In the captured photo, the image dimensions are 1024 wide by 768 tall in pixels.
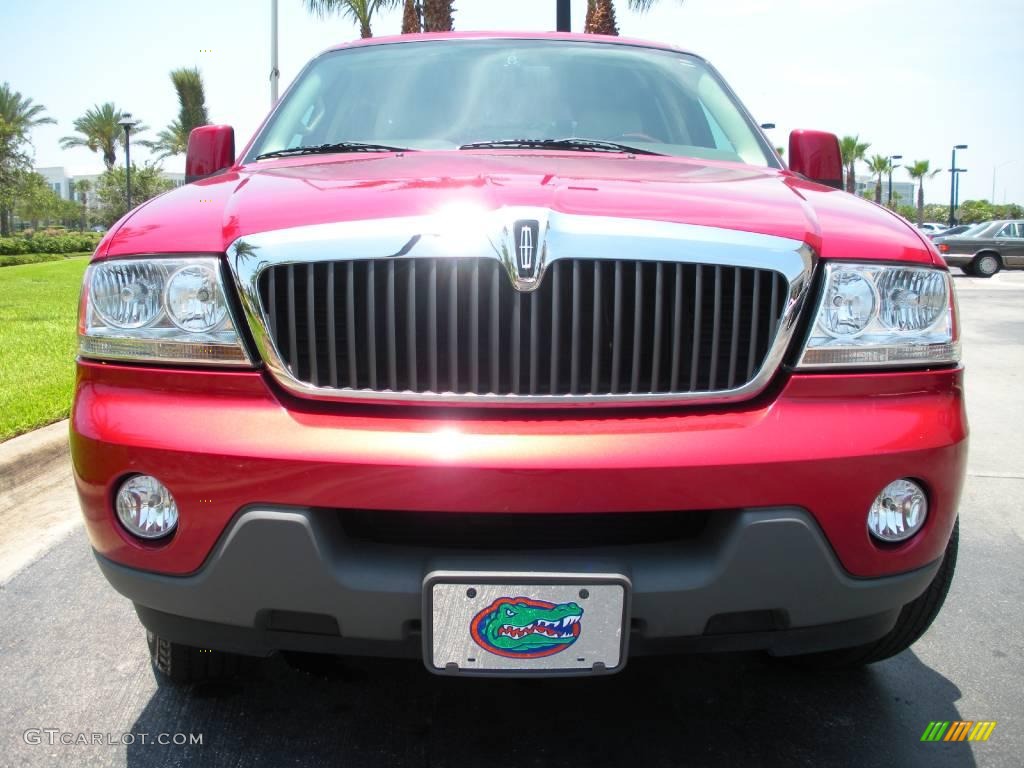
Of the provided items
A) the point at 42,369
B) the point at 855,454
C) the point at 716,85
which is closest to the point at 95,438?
the point at 855,454

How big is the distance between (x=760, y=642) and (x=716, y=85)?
222cm

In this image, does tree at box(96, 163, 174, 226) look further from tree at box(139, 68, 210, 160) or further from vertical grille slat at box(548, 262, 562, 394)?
vertical grille slat at box(548, 262, 562, 394)

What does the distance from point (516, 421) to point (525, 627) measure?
1.28ft

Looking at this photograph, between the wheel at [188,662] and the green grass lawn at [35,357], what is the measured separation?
2.79 m

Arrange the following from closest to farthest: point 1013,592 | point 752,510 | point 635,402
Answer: point 752,510 → point 635,402 → point 1013,592

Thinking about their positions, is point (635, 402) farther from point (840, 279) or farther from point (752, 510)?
point (840, 279)

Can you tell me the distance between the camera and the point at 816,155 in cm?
299

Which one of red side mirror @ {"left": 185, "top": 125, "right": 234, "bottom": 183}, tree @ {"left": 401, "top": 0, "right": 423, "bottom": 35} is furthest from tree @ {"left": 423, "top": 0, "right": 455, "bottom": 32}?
red side mirror @ {"left": 185, "top": 125, "right": 234, "bottom": 183}

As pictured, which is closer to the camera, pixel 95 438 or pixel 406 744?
pixel 95 438

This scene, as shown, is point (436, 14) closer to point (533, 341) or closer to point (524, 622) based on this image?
point (533, 341)

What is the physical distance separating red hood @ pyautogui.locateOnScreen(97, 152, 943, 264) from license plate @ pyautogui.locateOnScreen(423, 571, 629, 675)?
0.73 meters

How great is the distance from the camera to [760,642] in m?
1.85

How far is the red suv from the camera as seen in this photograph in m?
1.70

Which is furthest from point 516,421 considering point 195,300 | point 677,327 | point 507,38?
point 507,38
